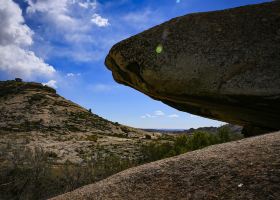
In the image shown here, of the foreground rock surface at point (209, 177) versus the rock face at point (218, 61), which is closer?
the foreground rock surface at point (209, 177)

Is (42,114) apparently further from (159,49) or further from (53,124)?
(159,49)

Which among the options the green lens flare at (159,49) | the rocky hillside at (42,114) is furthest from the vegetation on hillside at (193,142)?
the rocky hillside at (42,114)

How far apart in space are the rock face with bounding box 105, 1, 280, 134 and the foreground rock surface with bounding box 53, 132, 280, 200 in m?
2.70

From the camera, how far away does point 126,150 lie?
27.1m

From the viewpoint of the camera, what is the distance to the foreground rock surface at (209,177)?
5578 mm

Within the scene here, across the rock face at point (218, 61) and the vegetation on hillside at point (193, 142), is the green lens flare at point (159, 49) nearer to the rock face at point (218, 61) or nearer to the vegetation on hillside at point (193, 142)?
the rock face at point (218, 61)

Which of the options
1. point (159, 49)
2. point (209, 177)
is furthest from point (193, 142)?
point (209, 177)

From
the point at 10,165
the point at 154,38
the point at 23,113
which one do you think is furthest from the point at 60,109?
the point at 154,38

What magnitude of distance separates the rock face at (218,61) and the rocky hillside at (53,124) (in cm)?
1587

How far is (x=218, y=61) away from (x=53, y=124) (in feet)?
118

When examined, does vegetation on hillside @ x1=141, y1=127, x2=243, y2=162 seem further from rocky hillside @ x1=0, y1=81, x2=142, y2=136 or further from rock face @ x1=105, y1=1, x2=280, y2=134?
rocky hillside @ x1=0, y1=81, x2=142, y2=136

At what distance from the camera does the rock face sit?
32.6 feet

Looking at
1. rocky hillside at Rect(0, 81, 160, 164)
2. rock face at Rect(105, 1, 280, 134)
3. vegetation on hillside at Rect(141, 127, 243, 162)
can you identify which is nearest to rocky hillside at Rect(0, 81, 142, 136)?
rocky hillside at Rect(0, 81, 160, 164)

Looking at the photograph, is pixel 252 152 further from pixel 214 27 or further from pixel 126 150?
pixel 126 150
